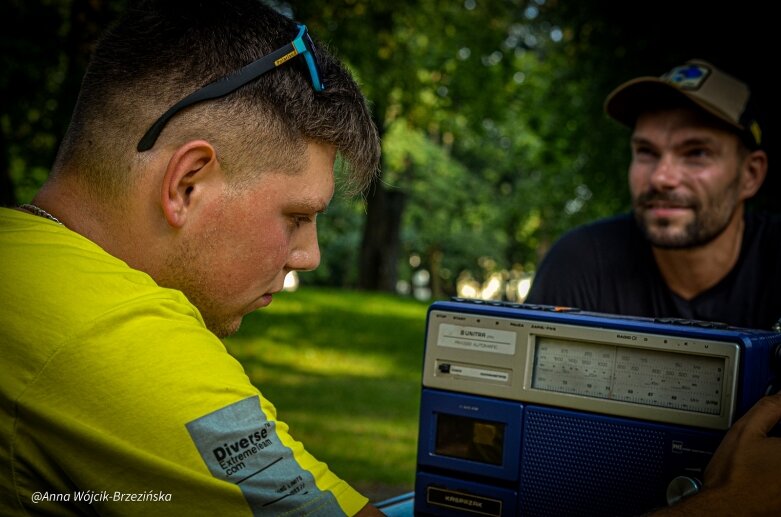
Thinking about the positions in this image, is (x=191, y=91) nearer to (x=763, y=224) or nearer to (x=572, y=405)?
(x=572, y=405)

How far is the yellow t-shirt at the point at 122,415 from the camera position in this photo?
3.57 ft

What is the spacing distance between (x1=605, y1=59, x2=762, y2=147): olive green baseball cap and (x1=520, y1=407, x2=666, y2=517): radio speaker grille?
1.39 m

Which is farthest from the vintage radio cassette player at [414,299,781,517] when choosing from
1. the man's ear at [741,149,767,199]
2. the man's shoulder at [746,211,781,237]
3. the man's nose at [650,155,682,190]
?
the man's ear at [741,149,767,199]

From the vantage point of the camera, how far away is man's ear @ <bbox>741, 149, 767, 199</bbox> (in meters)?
2.71

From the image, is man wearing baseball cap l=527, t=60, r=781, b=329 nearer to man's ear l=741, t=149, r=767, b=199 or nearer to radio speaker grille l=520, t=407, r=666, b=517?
man's ear l=741, t=149, r=767, b=199

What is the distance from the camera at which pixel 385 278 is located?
18125 millimetres

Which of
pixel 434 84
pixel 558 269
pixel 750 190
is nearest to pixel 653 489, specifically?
pixel 558 269

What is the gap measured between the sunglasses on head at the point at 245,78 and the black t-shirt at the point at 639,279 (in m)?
1.44

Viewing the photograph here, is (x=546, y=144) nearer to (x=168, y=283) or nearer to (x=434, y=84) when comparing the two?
(x=434, y=84)

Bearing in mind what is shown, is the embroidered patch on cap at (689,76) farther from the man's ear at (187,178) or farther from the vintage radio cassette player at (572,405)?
the man's ear at (187,178)

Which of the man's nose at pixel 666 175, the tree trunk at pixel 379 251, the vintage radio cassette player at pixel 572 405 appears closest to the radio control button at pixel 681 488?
the vintage radio cassette player at pixel 572 405

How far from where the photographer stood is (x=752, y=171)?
274cm

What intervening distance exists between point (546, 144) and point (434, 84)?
2.61 m

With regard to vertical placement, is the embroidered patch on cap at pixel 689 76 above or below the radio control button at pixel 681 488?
above
